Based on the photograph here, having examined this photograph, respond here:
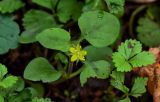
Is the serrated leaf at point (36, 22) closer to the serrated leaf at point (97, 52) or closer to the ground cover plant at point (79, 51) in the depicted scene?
the ground cover plant at point (79, 51)

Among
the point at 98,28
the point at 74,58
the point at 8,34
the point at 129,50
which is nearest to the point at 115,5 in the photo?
the point at 98,28

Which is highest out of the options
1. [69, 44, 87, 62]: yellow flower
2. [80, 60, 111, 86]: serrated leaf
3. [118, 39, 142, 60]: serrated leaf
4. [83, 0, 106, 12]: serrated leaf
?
[83, 0, 106, 12]: serrated leaf

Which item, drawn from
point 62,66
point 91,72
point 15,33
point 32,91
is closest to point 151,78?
point 91,72

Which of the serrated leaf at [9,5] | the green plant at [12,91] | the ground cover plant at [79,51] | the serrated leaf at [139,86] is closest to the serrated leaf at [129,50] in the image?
the ground cover plant at [79,51]

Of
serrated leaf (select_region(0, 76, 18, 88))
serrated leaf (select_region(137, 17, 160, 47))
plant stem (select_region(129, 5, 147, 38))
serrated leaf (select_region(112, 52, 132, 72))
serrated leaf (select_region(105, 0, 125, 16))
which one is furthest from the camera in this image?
plant stem (select_region(129, 5, 147, 38))

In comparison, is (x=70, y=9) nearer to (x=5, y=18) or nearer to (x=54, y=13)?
(x=54, y=13)

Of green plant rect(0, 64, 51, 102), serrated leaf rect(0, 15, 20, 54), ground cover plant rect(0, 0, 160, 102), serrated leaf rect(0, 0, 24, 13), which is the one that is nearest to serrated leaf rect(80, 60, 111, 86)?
ground cover plant rect(0, 0, 160, 102)

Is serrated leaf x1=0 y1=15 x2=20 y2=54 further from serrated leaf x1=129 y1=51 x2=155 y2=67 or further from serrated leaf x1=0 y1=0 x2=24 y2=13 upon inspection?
serrated leaf x1=129 y1=51 x2=155 y2=67

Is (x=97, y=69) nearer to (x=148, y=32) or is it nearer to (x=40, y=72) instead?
(x=40, y=72)
